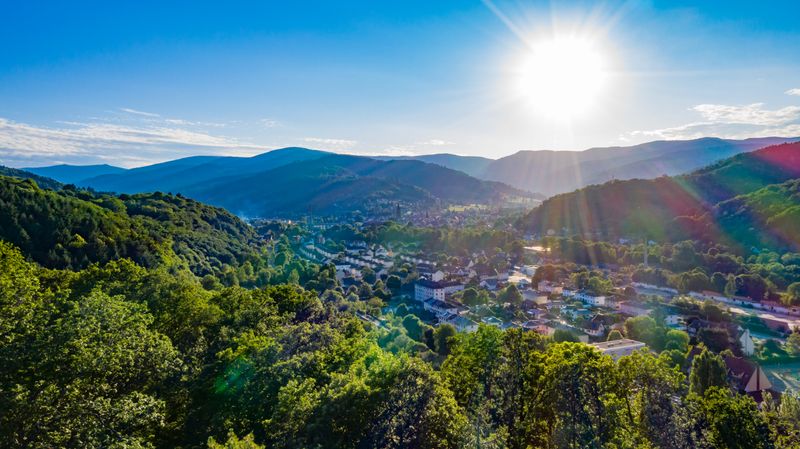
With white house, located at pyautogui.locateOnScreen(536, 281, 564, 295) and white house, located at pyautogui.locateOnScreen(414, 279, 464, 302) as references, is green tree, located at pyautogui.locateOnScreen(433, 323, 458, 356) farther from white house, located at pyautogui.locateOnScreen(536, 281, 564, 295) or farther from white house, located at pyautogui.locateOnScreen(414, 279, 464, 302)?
white house, located at pyautogui.locateOnScreen(536, 281, 564, 295)

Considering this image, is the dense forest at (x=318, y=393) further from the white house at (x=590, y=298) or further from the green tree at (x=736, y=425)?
the white house at (x=590, y=298)

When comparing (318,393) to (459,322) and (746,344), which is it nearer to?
(459,322)

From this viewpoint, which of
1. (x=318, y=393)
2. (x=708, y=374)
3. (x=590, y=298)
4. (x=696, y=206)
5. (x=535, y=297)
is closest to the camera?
(x=318, y=393)

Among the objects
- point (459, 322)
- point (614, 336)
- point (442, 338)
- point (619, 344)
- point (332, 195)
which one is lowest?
point (332, 195)

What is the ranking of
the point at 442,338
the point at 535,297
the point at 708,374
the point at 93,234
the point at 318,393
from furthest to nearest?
the point at 535,297
the point at 93,234
the point at 442,338
the point at 708,374
the point at 318,393

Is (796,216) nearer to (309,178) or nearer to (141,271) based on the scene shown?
(141,271)

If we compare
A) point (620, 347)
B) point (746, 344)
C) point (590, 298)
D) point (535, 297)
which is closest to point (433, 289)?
point (535, 297)

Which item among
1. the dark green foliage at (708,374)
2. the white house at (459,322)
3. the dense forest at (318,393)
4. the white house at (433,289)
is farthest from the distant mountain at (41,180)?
the dark green foliage at (708,374)
